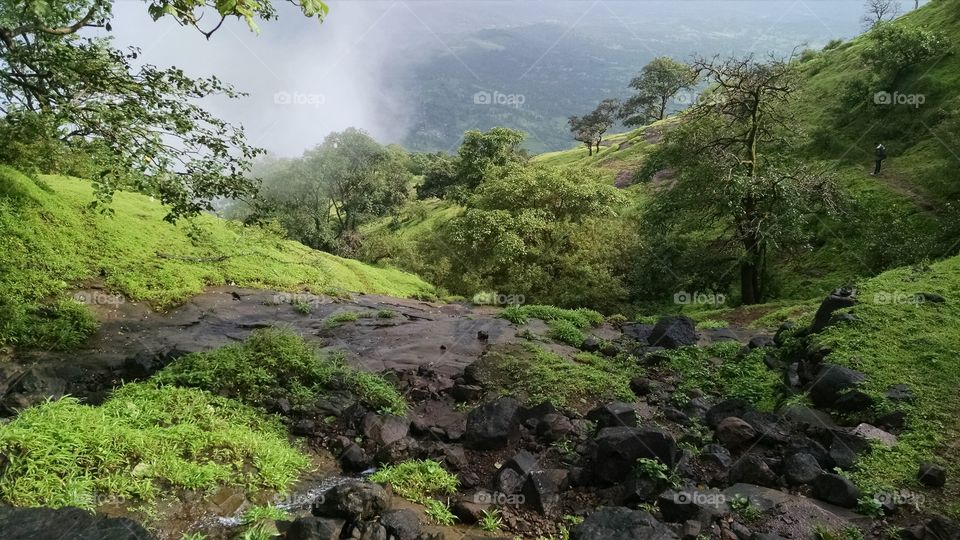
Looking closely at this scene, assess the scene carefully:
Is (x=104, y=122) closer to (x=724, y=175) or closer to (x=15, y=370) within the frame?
(x=15, y=370)

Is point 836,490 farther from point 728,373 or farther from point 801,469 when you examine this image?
point 728,373

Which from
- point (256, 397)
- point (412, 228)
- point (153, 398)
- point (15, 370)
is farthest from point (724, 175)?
point (412, 228)

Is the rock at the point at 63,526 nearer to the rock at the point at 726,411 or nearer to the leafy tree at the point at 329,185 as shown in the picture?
the rock at the point at 726,411

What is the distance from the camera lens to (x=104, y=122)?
32.0ft

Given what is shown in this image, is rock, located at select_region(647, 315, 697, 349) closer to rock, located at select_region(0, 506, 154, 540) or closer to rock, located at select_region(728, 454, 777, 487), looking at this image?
rock, located at select_region(728, 454, 777, 487)

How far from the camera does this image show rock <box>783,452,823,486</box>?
772 cm

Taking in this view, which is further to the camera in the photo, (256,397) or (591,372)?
(591,372)

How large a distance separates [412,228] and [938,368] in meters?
57.5

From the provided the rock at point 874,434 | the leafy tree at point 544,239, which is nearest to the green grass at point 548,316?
the leafy tree at point 544,239

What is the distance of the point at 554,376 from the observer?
12.7 meters

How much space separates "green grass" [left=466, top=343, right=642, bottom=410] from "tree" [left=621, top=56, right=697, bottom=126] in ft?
275

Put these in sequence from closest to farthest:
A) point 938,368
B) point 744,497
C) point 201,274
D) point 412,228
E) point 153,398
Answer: point 744,497 < point 153,398 < point 938,368 < point 201,274 < point 412,228

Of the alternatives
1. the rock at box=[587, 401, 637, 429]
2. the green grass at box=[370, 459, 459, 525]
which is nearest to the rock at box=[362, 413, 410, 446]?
the green grass at box=[370, 459, 459, 525]

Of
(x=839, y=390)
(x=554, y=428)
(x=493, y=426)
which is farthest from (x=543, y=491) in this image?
(x=839, y=390)
